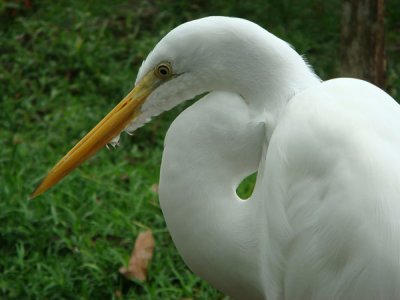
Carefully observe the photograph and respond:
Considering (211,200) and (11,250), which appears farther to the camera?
(11,250)

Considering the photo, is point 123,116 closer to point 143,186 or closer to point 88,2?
point 143,186

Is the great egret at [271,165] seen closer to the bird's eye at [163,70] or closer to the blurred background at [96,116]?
the bird's eye at [163,70]

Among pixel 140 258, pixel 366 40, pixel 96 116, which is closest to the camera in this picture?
pixel 140 258

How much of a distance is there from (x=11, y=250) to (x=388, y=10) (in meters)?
4.32

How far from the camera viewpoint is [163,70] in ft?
11.1

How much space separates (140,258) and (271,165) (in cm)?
176

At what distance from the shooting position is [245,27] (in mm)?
3260

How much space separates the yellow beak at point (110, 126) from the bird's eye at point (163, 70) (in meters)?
0.03

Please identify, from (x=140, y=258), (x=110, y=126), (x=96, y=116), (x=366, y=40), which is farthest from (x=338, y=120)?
(x=96, y=116)

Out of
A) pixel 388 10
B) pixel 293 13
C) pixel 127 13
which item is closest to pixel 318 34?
pixel 293 13

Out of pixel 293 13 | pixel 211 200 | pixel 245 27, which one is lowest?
pixel 293 13

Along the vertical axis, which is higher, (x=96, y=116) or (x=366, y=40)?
(x=366, y=40)

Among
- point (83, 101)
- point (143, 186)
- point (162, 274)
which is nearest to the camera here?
point (162, 274)

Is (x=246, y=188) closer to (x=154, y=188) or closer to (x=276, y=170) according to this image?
(x=154, y=188)
